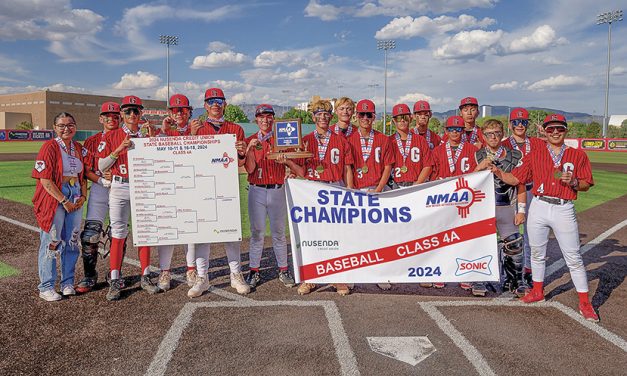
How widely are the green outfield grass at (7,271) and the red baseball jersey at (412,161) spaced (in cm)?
612

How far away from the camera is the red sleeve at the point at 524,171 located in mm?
5512

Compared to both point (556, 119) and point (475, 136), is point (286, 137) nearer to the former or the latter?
point (475, 136)

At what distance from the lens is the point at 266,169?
604 centimetres

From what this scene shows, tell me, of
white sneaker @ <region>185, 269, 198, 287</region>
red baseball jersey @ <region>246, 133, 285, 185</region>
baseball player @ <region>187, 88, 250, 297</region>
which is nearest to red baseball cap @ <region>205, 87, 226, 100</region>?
baseball player @ <region>187, 88, 250, 297</region>

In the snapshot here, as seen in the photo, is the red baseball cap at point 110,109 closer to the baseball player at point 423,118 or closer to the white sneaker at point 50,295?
the white sneaker at point 50,295

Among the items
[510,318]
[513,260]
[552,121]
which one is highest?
→ [552,121]

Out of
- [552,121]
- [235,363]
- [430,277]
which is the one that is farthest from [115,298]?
[552,121]

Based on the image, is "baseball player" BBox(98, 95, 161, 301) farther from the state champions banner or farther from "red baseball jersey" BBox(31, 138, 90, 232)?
the state champions banner

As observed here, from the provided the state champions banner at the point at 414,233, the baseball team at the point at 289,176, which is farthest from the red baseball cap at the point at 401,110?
the state champions banner at the point at 414,233

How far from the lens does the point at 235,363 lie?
13.2 ft

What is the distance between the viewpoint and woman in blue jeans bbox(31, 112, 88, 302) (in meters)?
5.44

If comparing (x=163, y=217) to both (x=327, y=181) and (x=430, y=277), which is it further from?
(x=430, y=277)

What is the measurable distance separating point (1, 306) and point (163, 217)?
7.28 ft

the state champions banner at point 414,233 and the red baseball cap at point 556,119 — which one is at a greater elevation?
the red baseball cap at point 556,119
